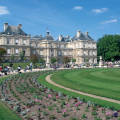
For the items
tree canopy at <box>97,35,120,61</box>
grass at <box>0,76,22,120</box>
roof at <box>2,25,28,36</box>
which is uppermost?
roof at <box>2,25,28,36</box>

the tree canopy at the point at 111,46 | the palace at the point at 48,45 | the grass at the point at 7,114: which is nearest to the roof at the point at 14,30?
the palace at the point at 48,45

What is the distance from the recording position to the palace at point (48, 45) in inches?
2356

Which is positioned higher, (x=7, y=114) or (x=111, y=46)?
(x=111, y=46)

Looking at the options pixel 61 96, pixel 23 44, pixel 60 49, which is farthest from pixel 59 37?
pixel 61 96

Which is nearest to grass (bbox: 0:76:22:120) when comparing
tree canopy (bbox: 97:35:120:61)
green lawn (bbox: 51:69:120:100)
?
green lawn (bbox: 51:69:120:100)

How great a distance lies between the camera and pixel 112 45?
7350cm

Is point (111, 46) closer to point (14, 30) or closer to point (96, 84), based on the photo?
point (14, 30)

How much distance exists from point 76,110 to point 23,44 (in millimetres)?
56237

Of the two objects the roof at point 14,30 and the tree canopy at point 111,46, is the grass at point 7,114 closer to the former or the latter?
the roof at point 14,30

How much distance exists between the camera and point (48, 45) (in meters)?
69.6

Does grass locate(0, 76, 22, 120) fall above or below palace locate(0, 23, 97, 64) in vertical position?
below

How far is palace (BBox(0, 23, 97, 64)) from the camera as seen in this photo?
59844mm

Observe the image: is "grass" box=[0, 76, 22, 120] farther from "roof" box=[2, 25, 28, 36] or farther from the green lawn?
"roof" box=[2, 25, 28, 36]

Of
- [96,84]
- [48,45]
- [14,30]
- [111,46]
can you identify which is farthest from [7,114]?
[111,46]
